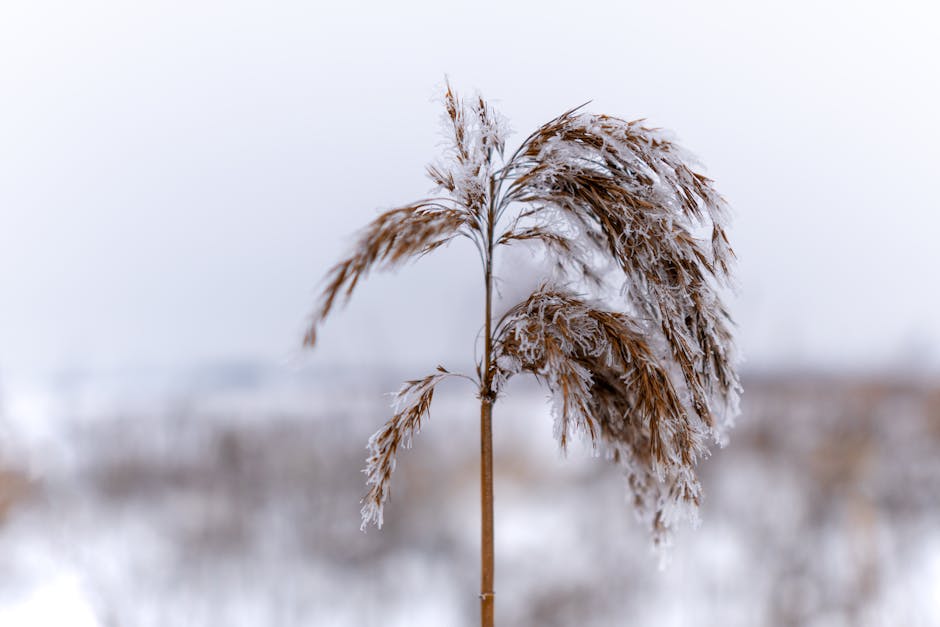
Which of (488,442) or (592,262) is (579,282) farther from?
(488,442)

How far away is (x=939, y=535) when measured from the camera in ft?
21.5

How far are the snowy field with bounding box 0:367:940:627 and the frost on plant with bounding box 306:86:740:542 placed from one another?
4.05 m

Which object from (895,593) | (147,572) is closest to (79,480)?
(147,572)

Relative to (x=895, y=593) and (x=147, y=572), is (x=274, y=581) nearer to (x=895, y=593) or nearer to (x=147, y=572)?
(x=147, y=572)

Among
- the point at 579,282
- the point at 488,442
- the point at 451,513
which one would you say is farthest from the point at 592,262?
the point at 451,513

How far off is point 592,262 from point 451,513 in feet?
20.5

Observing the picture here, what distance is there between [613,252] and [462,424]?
5332 millimetres

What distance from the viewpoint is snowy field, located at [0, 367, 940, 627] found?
6055 mm

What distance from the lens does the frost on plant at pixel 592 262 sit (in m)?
1.41

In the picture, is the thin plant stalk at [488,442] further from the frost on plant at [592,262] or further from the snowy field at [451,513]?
the snowy field at [451,513]

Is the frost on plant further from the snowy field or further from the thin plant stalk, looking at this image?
the snowy field

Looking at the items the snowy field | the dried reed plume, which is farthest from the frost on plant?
the snowy field

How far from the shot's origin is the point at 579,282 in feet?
5.24

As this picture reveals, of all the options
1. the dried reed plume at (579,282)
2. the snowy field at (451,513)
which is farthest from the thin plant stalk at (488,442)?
the snowy field at (451,513)
